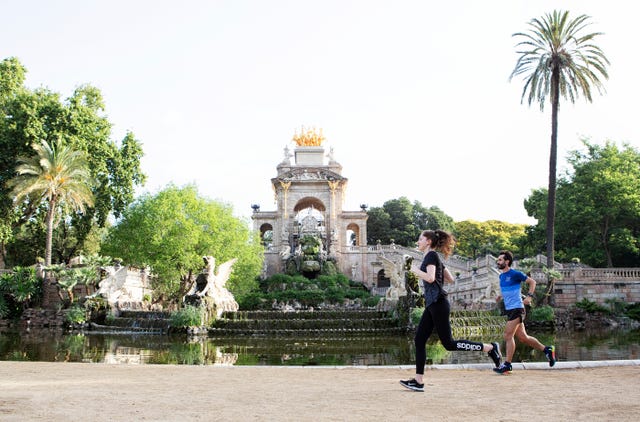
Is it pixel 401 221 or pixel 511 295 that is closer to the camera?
pixel 511 295

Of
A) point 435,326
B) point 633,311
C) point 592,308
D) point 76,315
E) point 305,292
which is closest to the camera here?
point 435,326

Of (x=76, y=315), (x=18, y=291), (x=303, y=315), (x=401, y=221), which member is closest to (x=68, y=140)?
(x=18, y=291)

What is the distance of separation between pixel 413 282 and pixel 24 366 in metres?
14.7

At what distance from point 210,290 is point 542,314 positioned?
1484 centimetres

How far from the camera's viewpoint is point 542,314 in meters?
26.0

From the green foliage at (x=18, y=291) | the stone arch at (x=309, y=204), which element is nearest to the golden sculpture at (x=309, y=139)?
the stone arch at (x=309, y=204)

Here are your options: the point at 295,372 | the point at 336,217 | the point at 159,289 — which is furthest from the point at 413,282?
the point at 336,217

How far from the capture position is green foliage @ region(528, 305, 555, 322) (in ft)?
85.3

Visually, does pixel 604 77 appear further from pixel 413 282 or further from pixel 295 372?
pixel 295 372

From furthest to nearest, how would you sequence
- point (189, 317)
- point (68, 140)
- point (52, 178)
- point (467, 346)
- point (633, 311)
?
point (68, 140), point (52, 178), point (633, 311), point (189, 317), point (467, 346)

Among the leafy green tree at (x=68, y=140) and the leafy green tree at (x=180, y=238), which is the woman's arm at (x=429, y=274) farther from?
the leafy green tree at (x=68, y=140)

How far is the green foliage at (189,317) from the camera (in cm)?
2248

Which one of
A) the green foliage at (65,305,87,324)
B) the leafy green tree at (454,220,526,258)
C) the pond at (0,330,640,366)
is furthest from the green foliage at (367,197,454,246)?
the pond at (0,330,640,366)

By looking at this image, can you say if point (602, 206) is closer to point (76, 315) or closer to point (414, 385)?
point (76, 315)
